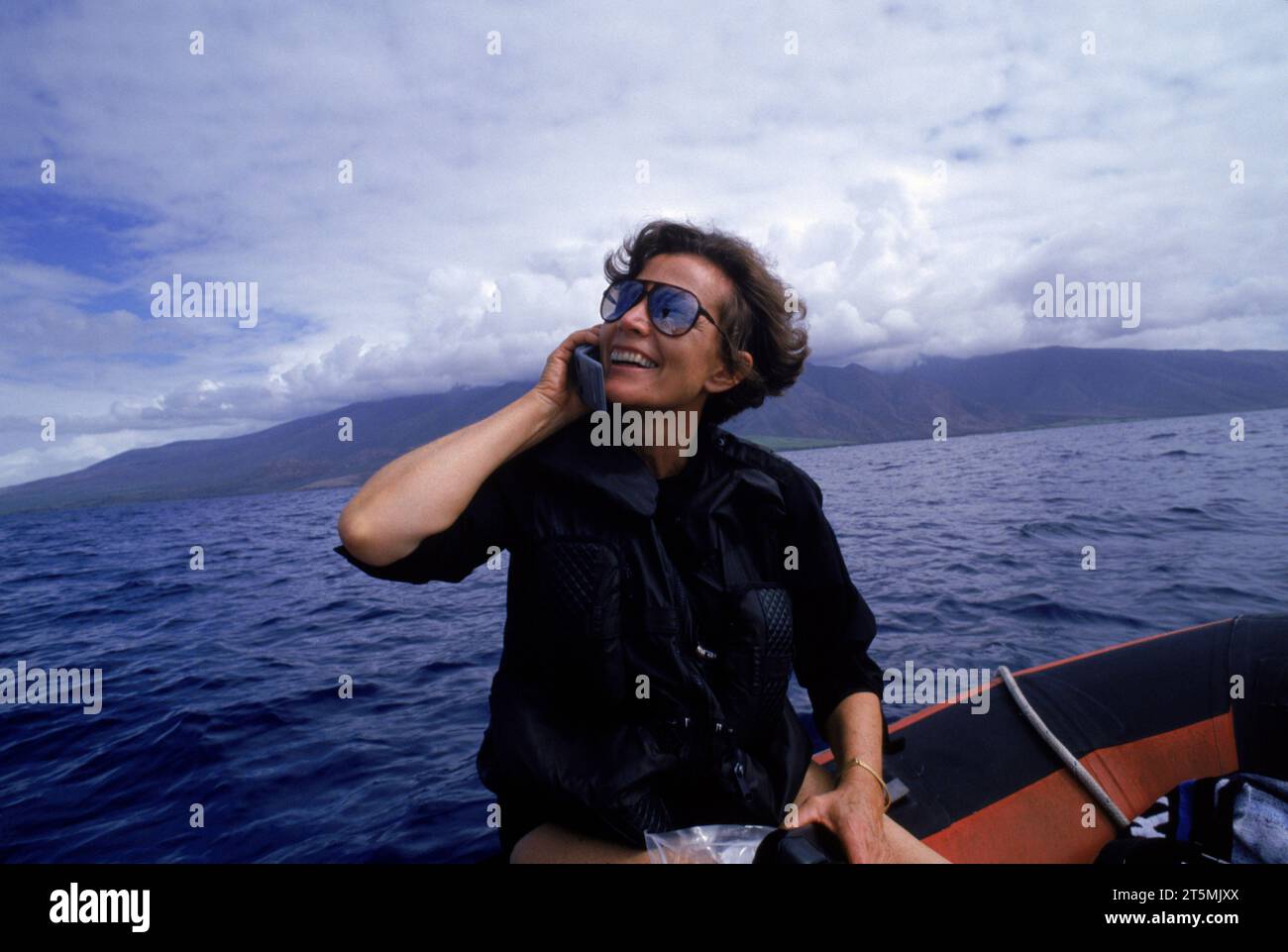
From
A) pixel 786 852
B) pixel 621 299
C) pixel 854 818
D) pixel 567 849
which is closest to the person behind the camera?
pixel 786 852

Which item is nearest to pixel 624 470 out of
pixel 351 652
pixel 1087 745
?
pixel 1087 745

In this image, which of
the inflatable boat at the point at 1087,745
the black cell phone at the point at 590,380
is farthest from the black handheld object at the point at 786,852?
the inflatable boat at the point at 1087,745

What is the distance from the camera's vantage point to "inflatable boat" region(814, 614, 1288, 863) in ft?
13.2

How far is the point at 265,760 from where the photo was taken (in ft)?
20.4

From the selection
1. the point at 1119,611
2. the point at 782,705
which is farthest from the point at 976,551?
the point at 782,705

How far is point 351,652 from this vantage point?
10203 mm

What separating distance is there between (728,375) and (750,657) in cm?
136

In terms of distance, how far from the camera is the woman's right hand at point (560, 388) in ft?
9.01

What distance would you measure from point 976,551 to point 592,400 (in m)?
15.0

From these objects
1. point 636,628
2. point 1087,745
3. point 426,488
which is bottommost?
point 1087,745

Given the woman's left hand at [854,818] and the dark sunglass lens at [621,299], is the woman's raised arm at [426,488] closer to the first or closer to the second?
the dark sunglass lens at [621,299]

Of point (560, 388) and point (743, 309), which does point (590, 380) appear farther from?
point (743, 309)

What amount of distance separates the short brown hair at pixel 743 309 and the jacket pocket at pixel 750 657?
1161mm
